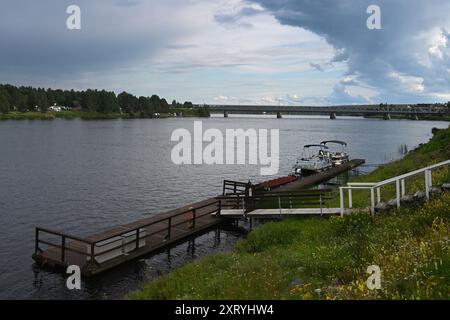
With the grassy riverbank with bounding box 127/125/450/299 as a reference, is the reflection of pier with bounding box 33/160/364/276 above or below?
below

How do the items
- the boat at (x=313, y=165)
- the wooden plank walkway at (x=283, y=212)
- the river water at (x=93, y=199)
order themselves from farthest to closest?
1. the boat at (x=313, y=165)
2. the wooden plank walkway at (x=283, y=212)
3. the river water at (x=93, y=199)

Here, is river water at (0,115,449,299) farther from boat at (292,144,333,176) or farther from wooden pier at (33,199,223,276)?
boat at (292,144,333,176)

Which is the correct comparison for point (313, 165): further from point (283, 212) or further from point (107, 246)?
point (107, 246)

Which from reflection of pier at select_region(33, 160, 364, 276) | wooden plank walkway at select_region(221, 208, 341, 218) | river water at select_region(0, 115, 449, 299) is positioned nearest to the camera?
river water at select_region(0, 115, 449, 299)

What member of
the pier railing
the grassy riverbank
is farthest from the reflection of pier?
the grassy riverbank

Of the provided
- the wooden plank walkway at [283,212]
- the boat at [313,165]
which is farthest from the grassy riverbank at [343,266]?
the boat at [313,165]

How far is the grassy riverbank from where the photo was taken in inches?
370

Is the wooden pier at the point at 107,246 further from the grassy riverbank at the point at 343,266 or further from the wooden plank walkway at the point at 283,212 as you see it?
the grassy riverbank at the point at 343,266

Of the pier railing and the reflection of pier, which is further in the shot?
the reflection of pier

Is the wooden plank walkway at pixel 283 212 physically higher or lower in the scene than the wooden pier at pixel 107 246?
higher

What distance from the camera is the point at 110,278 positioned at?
18.4 metres

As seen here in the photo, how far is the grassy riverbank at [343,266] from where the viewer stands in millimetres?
9398

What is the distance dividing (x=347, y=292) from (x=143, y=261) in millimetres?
13101

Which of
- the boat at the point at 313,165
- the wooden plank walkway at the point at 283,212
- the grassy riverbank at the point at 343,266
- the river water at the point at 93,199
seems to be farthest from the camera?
the boat at the point at 313,165
